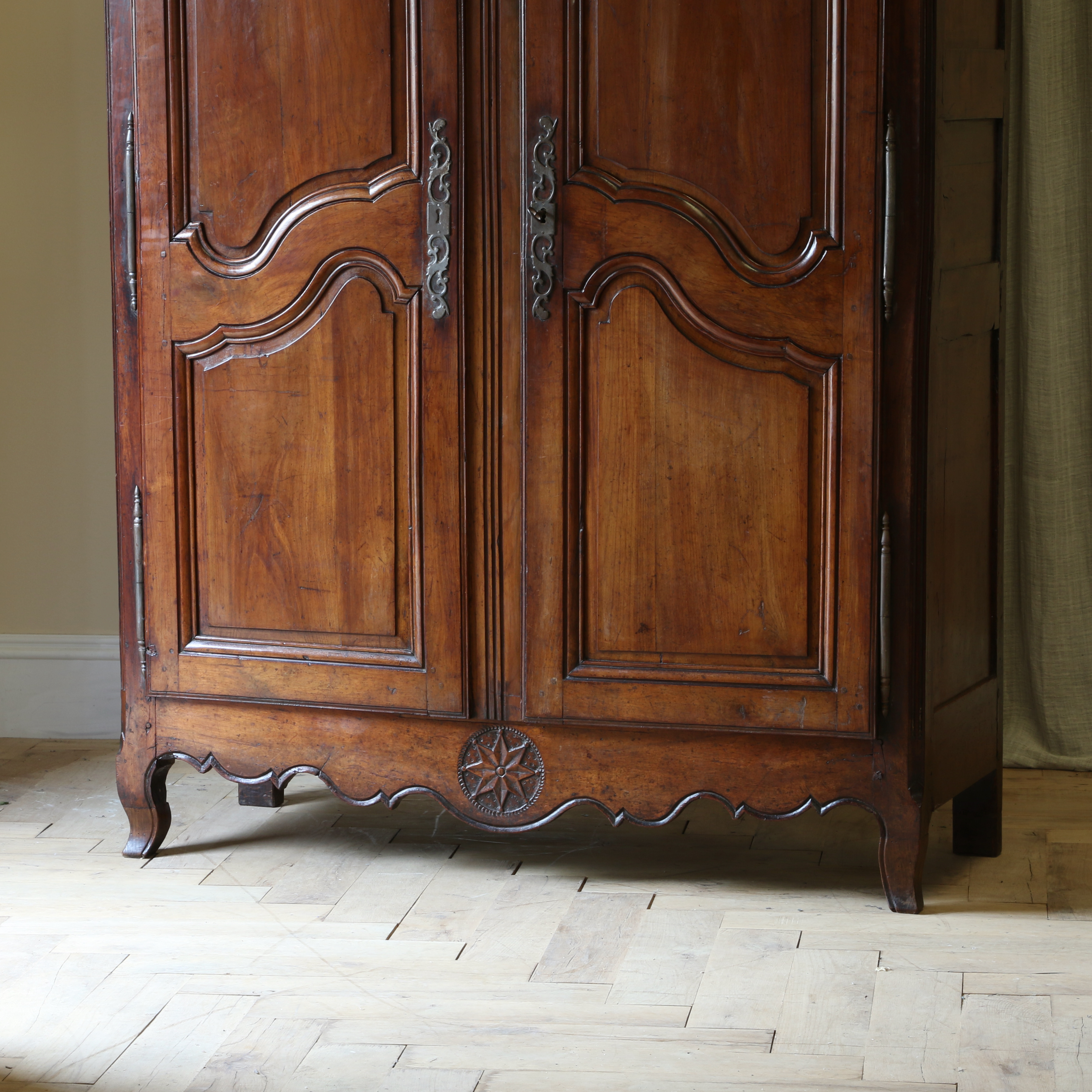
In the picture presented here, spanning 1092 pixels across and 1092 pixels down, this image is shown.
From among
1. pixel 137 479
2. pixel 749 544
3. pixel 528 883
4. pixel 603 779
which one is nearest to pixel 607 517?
pixel 749 544

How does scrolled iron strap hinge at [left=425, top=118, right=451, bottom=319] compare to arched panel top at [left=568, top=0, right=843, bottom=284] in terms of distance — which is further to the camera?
scrolled iron strap hinge at [left=425, top=118, right=451, bottom=319]

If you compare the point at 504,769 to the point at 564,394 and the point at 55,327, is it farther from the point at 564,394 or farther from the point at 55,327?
the point at 55,327

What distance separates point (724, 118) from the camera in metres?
2.09

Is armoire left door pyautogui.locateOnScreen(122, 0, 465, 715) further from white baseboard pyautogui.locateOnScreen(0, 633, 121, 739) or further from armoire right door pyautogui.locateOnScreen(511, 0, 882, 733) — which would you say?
white baseboard pyautogui.locateOnScreen(0, 633, 121, 739)

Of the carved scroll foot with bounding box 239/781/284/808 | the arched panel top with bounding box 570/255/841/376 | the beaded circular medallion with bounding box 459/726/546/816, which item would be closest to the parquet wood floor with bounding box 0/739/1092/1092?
the carved scroll foot with bounding box 239/781/284/808

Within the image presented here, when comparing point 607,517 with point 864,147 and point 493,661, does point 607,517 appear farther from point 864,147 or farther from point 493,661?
point 864,147

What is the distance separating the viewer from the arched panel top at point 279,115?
2.19 metres

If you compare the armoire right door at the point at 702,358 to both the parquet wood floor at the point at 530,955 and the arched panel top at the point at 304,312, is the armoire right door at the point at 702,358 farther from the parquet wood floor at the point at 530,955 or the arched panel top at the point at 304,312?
the parquet wood floor at the point at 530,955

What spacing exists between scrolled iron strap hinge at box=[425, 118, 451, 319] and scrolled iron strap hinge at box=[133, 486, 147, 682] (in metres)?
0.61

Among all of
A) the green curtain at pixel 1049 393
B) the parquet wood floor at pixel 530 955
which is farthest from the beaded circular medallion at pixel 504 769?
the green curtain at pixel 1049 393

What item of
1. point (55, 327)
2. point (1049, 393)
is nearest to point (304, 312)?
point (55, 327)

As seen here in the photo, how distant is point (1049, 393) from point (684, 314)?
3.53 feet

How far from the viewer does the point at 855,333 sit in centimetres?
208

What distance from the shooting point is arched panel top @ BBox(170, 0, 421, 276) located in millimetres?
2191
